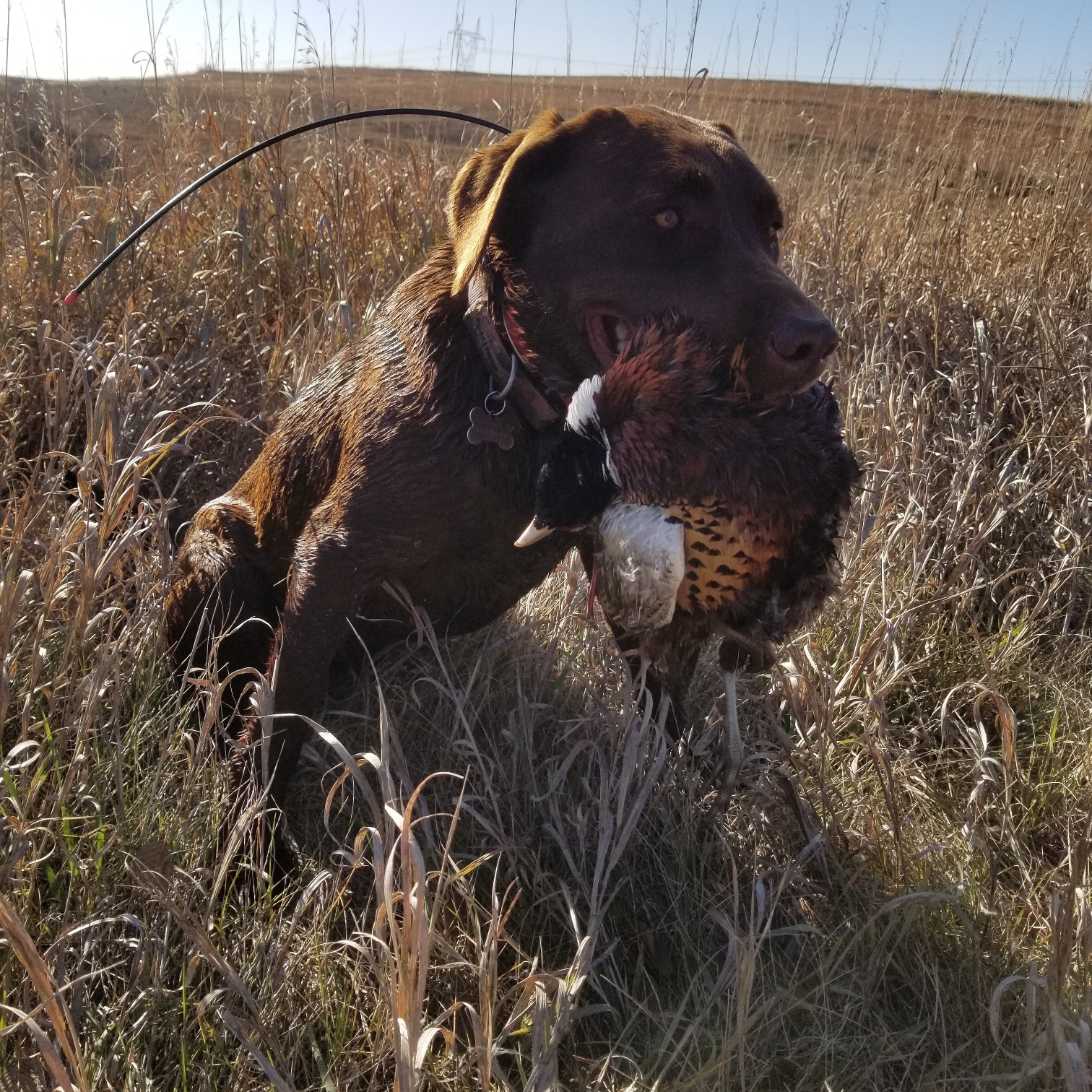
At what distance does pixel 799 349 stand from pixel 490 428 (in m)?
0.56

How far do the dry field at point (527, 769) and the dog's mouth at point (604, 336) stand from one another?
0.68 meters

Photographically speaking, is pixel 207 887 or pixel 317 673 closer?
pixel 207 887

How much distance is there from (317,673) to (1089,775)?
5.61 ft

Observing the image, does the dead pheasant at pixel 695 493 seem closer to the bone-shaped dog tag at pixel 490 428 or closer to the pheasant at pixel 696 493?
the pheasant at pixel 696 493

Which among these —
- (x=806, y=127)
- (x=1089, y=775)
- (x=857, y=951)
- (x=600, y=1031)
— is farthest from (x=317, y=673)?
(x=806, y=127)

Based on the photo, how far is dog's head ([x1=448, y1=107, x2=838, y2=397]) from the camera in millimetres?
1764

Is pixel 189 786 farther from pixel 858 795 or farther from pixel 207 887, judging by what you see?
pixel 858 795

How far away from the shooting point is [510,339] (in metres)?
1.89

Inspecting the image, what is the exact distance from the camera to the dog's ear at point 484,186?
1855 mm

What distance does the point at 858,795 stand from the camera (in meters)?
2.15

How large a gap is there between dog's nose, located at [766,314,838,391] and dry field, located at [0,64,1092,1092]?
2.19 ft

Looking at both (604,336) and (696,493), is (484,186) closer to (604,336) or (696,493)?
(604,336)

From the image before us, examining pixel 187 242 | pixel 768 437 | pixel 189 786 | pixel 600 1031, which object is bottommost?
pixel 600 1031

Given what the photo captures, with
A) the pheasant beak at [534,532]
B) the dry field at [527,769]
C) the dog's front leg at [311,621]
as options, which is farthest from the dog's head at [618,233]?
the dry field at [527,769]
